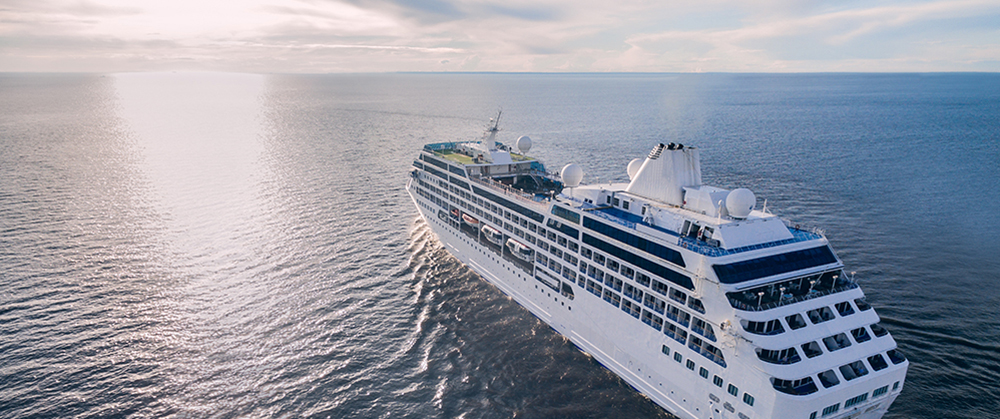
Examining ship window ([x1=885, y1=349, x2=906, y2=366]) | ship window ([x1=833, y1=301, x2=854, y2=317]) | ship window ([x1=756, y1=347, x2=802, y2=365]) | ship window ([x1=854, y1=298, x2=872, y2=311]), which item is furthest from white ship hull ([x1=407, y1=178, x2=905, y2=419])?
ship window ([x1=833, y1=301, x2=854, y2=317])

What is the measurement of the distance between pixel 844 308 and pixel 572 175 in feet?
69.5

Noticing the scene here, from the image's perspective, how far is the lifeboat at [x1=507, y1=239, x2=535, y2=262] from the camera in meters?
42.2

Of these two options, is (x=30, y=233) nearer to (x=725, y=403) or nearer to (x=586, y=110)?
(x=725, y=403)

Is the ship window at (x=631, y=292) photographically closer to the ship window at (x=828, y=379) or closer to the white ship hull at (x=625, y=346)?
the white ship hull at (x=625, y=346)

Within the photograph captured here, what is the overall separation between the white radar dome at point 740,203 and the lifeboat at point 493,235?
2166cm

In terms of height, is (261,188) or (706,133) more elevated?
(706,133)

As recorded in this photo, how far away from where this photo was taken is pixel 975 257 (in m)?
50.8

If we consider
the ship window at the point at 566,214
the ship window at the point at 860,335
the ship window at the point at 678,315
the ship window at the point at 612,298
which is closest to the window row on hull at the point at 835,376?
the ship window at the point at 860,335

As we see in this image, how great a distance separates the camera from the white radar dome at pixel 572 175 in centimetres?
4097

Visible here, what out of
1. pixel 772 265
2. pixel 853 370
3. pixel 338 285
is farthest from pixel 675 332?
pixel 338 285

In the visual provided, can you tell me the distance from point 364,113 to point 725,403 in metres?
178

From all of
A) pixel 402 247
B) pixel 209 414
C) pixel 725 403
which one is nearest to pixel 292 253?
pixel 402 247

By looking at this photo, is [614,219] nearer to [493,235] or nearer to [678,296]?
[678,296]

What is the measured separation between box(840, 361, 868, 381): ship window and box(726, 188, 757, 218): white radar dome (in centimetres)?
995
